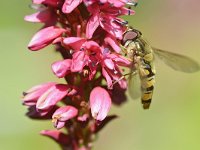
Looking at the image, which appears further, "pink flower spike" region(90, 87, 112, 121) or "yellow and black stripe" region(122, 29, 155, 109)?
"yellow and black stripe" region(122, 29, 155, 109)

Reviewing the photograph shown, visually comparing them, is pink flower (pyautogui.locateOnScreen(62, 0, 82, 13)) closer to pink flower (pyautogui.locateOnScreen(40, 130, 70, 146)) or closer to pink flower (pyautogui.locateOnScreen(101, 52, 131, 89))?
pink flower (pyautogui.locateOnScreen(101, 52, 131, 89))

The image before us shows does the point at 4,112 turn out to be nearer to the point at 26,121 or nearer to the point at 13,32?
the point at 26,121

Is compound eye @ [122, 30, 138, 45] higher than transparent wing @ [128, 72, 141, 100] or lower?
higher

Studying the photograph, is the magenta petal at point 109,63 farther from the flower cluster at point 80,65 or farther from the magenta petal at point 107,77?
the magenta petal at point 107,77

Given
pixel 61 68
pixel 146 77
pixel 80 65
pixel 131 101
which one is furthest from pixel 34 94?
pixel 131 101

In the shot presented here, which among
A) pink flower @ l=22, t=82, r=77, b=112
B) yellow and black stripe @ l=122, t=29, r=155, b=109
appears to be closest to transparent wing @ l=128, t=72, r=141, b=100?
yellow and black stripe @ l=122, t=29, r=155, b=109

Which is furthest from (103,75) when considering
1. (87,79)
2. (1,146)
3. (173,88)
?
(173,88)

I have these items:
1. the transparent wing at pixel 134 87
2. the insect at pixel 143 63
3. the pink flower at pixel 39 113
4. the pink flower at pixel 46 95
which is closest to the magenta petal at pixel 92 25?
the insect at pixel 143 63
